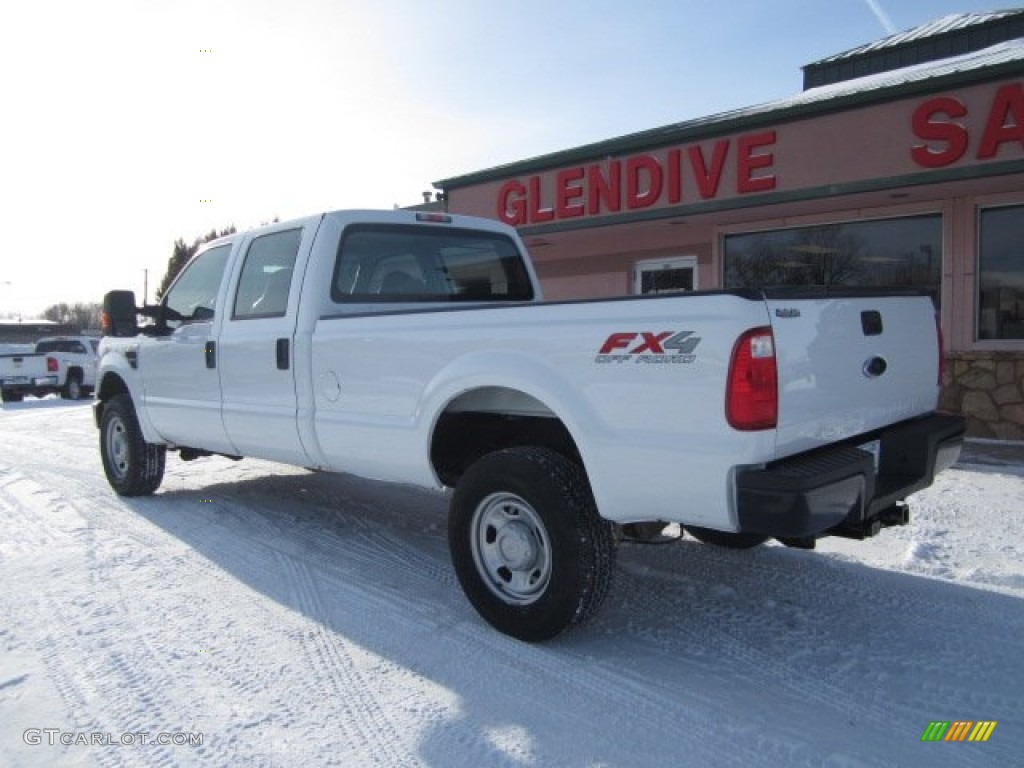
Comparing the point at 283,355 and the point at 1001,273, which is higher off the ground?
the point at 1001,273

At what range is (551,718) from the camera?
9.13 feet

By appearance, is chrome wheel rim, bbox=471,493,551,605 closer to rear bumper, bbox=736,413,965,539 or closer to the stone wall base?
rear bumper, bbox=736,413,965,539

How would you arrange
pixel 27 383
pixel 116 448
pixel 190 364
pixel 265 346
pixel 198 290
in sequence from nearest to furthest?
pixel 265 346
pixel 190 364
pixel 198 290
pixel 116 448
pixel 27 383

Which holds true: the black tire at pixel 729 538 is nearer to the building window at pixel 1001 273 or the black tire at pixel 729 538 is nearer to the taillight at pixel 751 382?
the taillight at pixel 751 382

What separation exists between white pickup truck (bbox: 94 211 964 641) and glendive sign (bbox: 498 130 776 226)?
211 inches

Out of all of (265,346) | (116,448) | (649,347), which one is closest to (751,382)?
(649,347)

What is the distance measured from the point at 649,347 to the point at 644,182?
8.12 meters

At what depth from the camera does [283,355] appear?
177 inches

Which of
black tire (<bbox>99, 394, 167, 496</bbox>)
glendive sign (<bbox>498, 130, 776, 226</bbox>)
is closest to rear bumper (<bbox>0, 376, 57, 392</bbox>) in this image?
glendive sign (<bbox>498, 130, 776, 226</bbox>)

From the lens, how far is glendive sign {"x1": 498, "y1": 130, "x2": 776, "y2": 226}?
9.48 m

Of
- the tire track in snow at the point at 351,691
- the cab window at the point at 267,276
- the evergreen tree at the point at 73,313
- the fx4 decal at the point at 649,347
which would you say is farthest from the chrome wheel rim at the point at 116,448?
the evergreen tree at the point at 73,313

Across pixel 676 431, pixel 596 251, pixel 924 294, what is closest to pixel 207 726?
pixel 676 431

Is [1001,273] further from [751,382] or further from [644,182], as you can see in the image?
[751,382]

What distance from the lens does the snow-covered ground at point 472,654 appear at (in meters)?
2.64
